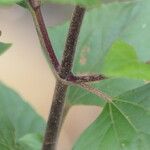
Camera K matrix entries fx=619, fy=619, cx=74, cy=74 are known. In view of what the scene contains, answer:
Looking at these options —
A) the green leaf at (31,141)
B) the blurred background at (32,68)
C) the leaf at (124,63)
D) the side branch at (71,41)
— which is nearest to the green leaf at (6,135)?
the green leaf at (31,141)

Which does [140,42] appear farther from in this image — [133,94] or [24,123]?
[24,123]

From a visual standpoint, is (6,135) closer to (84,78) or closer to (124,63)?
(84,78)

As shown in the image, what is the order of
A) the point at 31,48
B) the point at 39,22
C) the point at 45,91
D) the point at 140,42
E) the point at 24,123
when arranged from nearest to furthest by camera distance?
the point at 39,22, the point at 140,42, the point at 24,123, the point at 45,91, the point at 31,48

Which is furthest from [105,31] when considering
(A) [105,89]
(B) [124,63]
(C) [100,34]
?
(B) [124,63]

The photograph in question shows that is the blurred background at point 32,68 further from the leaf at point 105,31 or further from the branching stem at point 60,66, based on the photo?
the branching stem at point 60,66

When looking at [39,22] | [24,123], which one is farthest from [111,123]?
[24,123]

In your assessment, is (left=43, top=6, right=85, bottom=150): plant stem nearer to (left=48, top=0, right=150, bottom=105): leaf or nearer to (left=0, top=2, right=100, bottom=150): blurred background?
(left=48, top=0, right=150, bottom=105): leaf
